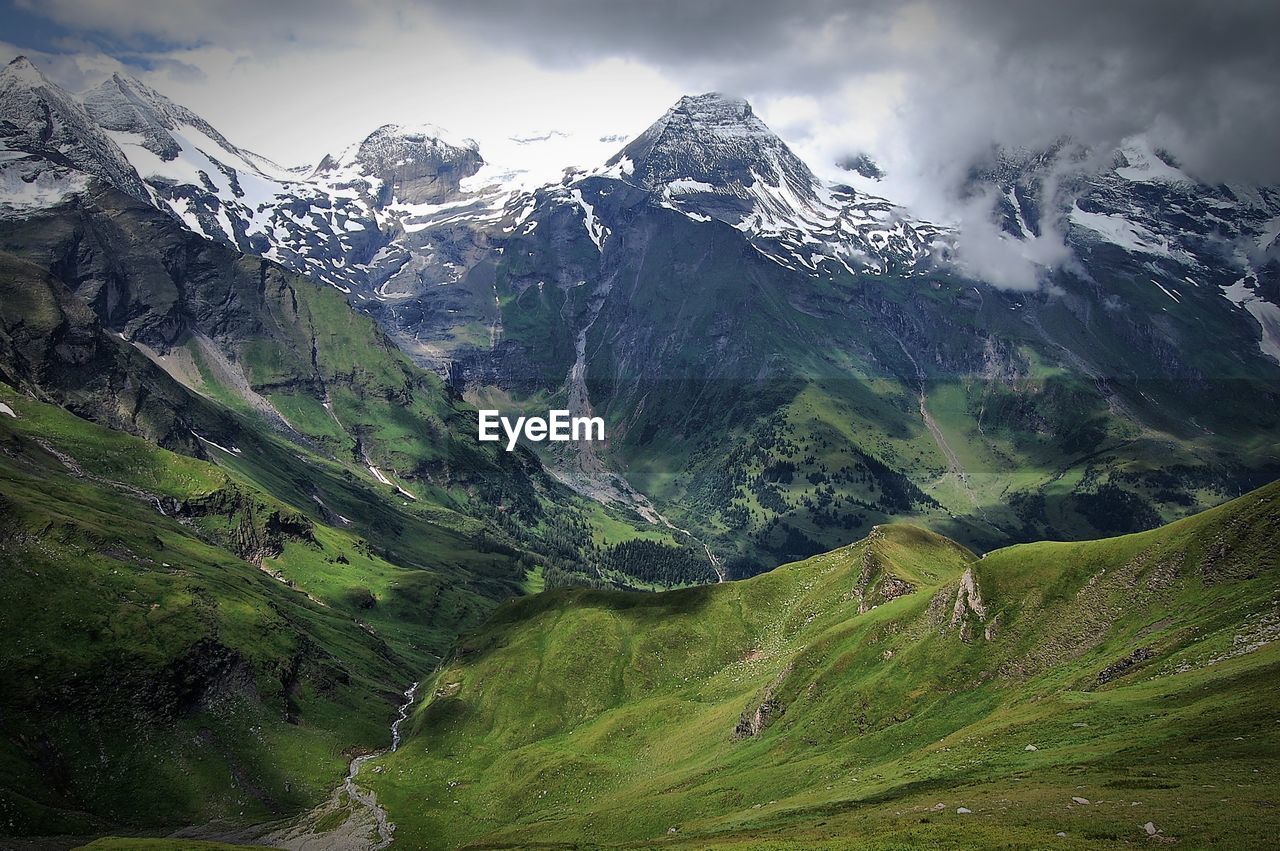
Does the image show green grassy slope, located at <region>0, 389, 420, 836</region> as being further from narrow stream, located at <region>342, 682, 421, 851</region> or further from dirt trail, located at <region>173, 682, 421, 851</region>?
dirt trail, located at <region>173, 682, 421, 851</region>

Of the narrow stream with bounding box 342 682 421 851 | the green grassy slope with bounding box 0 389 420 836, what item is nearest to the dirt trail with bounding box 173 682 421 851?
the narrow stream with bounding box 342 682 421 851

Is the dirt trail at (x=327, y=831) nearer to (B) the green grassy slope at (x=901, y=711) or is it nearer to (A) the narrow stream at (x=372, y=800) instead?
(A) the narrow stream at (x=372, y=800)

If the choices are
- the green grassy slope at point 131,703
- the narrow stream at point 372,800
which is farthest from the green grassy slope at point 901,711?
the green grassy slope at point 131,703

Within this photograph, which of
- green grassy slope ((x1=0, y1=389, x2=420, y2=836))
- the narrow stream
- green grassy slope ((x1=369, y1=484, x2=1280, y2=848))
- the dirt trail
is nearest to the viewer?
green grassy slope ((x1=369, y1=484, x2=1280, y2=848))

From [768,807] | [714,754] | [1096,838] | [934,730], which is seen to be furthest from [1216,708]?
[714,754]

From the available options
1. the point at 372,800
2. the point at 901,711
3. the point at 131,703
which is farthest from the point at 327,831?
the point at 901,711

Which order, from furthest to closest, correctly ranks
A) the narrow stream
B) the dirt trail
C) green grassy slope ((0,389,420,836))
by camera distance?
green grassy slope ((0,389,420,836)) → the dirt trail → the narrow stream

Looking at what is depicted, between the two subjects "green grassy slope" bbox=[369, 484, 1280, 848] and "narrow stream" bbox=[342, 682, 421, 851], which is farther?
"narrow stream" bbox=[342, 682, 421, 851]

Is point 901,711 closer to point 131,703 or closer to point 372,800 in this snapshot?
point 372,800

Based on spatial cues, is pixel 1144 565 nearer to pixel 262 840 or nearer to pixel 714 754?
Answer: pixel 714 754
